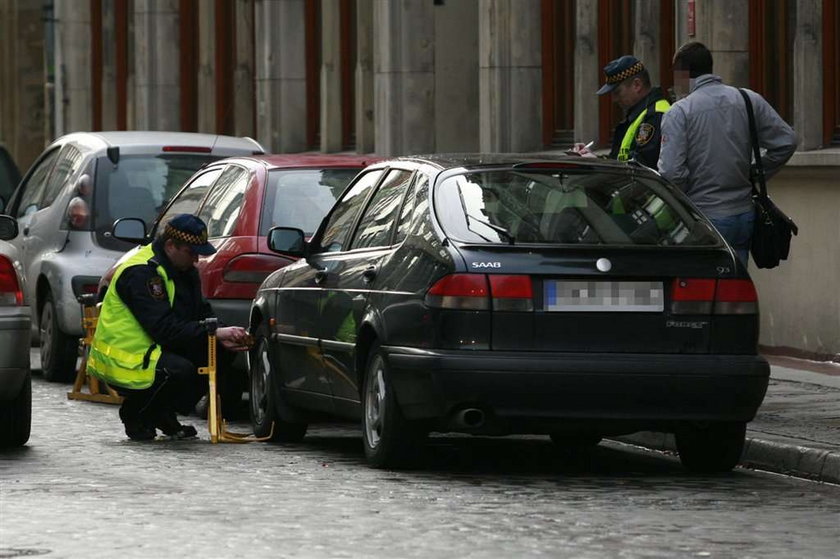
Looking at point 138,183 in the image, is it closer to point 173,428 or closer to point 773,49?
point 173,428

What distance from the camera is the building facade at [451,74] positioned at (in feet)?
56.4

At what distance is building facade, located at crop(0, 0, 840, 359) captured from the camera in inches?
677

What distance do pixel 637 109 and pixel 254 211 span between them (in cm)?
223

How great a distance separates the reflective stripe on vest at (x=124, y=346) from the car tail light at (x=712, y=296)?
3.17m

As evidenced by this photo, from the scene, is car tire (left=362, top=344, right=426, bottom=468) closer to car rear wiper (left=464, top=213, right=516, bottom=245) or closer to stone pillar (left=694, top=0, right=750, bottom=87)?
car rear wiper (left=464, top=213, right=516, bottom=245)

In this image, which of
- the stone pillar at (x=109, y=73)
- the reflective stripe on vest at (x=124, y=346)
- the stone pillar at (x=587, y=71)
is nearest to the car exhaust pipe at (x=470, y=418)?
the reflective stripe on vest at (x=124, y=346)

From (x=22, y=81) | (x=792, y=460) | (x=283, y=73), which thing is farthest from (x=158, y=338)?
(x=22, y=81)

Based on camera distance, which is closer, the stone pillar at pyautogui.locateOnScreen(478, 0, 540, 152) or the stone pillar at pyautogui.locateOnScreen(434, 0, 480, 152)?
the stone pillar at pyautogui.locateOnScreen(478, 0, 540, 152)

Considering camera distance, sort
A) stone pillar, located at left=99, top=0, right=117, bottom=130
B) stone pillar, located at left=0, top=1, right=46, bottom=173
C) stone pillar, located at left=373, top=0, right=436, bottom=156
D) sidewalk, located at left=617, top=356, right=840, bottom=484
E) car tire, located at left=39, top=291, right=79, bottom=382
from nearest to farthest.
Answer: sidewalk, located at left=617, top=356, right=840, bottom=484 < car tire, located at left=39, top=291, right=79, bottom=382 < stone pillar, located at left=373, top=0, right=436, bottom=156 < stone pillar, located at left=99, top=0, right=117, bottom=130 < stone pillar, located at left=0, top=1, right=46, bottom=173

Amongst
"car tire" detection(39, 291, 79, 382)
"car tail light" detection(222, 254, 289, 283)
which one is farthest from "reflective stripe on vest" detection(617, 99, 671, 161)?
"car tire" detection(39, 291, 79, 382)

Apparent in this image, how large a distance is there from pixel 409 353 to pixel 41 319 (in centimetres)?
745

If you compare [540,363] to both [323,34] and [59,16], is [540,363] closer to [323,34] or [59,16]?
[323,34]

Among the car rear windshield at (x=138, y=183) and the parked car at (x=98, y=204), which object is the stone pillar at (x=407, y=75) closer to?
the parked car at (x=98, y=204)

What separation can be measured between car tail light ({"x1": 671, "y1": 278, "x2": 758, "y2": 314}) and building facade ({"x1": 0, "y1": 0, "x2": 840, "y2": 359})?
613cm
